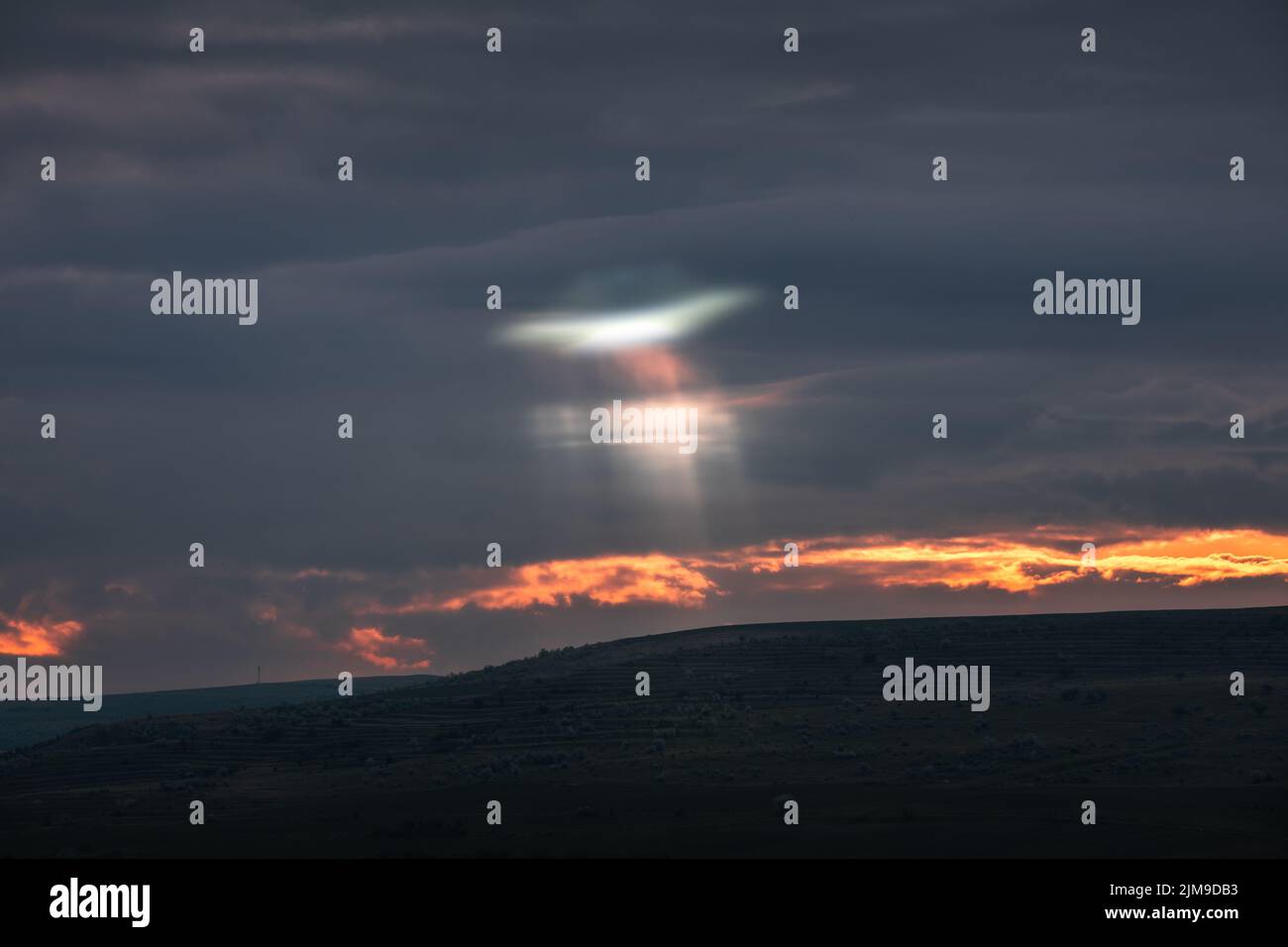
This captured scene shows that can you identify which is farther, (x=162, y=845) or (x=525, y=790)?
(x=525, y=790)

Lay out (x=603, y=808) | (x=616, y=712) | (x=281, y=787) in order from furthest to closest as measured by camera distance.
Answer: (x=616, y=712) < (x=281, y=787) < (x=603, y=808)
